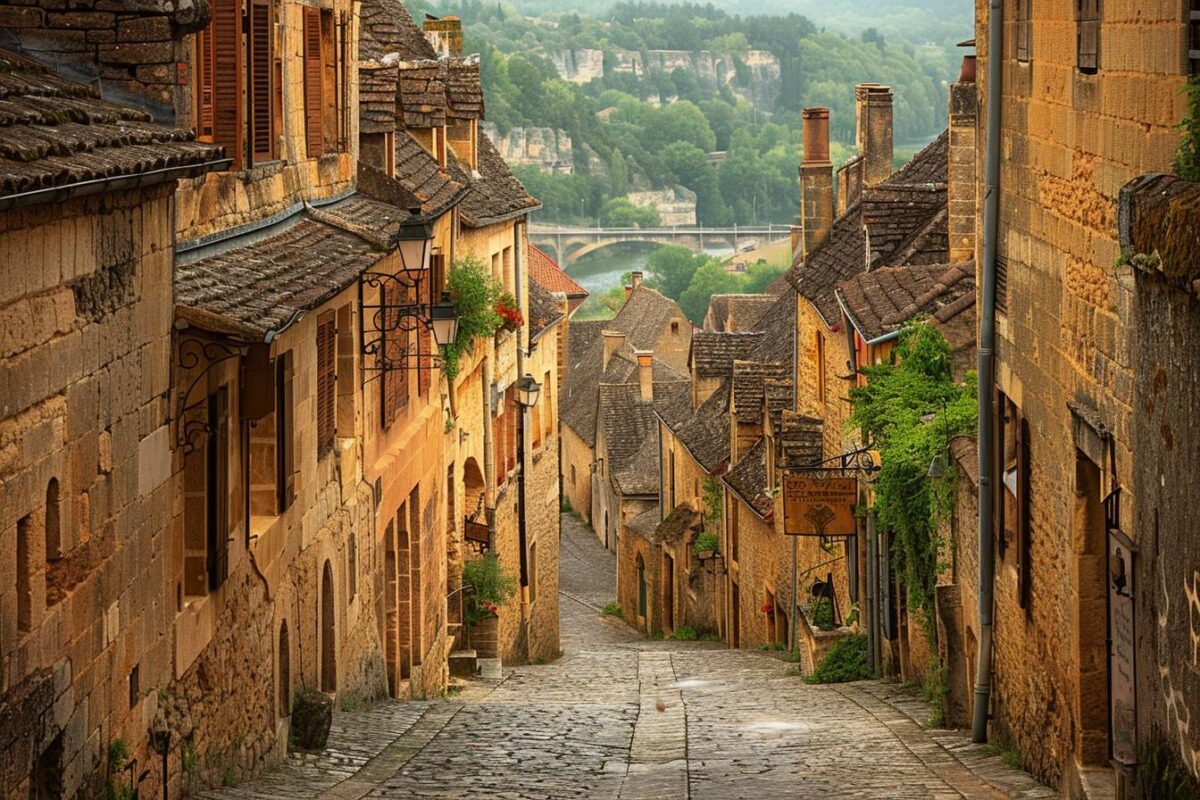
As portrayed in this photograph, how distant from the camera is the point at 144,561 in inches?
392

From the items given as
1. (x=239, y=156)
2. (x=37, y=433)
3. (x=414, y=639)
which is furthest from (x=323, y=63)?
(x=37, y=433)

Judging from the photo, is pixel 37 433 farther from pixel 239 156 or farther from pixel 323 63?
pixel 323 63

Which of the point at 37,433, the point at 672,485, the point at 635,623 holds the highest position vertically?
the point at 37,433

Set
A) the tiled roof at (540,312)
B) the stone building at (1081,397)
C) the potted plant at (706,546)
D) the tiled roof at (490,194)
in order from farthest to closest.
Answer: the potted plant at (706,546) → the tiled roof at (540,312) → the tiled roof at (490,194) → the stone building at (1081,397)

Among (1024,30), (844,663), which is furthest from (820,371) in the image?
(1024,30)

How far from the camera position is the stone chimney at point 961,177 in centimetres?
2153

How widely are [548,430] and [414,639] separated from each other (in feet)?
55.2

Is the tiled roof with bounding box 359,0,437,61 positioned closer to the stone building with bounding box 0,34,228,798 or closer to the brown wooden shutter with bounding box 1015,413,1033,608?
the brown wooden shutter with bounding box 1015,413,1033,608

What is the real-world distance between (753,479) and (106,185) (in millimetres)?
24634

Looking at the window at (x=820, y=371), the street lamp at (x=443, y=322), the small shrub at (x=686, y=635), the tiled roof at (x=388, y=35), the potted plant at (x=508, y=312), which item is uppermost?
the tiled roof at (x=388, y=35)

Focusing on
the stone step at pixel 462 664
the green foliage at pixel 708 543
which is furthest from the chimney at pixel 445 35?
the green foliage at pixel 708 543

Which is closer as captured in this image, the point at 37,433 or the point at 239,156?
the point at 37,433

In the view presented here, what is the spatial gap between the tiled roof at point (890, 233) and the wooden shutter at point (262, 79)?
10.9 m

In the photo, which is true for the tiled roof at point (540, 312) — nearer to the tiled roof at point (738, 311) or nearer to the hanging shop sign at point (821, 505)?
the hanging shop sign at point (821, 505)
